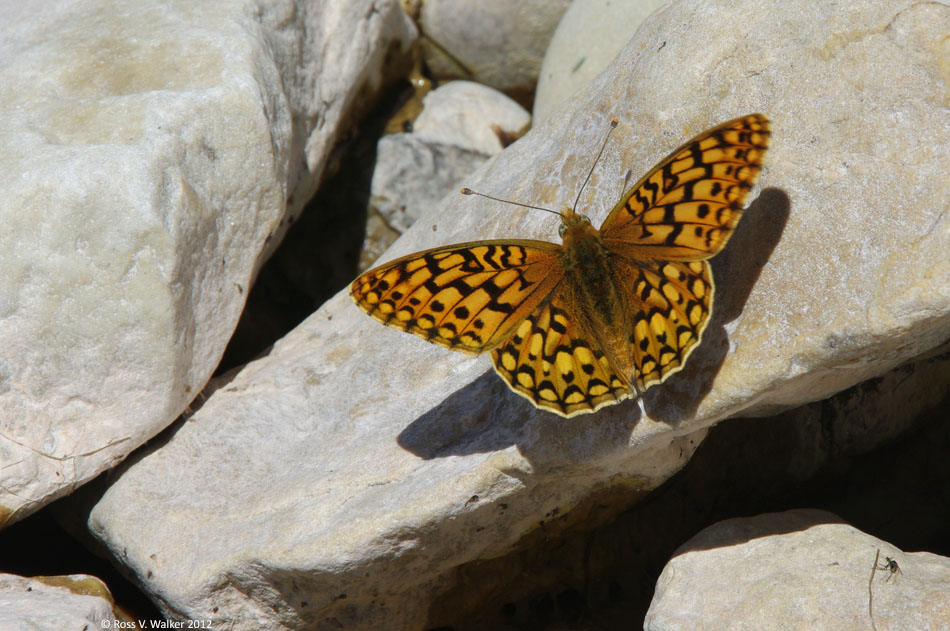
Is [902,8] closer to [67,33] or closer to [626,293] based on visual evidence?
[626,293]

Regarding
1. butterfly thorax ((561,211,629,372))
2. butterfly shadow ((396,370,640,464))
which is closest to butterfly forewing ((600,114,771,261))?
butterfly thorax ((561,211,629,372))

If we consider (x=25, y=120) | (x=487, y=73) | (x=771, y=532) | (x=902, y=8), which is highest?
(x=902, y=8)

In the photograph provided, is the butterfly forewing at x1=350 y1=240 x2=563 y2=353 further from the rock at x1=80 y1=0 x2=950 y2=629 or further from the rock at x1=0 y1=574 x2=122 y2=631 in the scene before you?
the rock at x1=0 y1=574 x2=122 y2=631

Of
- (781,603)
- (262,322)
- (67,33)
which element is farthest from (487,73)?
(781,603)

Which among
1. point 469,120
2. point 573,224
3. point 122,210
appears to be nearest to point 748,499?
point 573,224

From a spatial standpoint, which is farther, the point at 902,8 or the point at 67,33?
the point at 67,33
